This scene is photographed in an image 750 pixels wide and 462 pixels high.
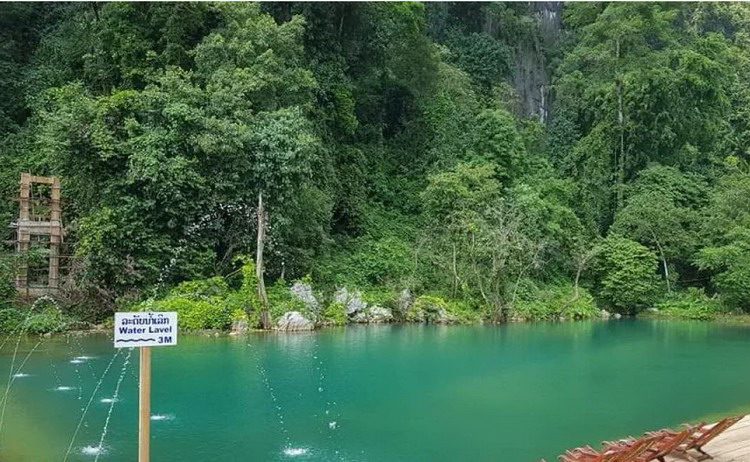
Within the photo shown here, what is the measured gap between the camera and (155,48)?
20.5 meters

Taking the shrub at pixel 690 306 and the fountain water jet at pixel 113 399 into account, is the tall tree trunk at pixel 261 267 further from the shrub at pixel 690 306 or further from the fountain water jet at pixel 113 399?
the shrub at pixel 690 306

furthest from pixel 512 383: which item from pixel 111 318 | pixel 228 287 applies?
Answer: pixel 111 318

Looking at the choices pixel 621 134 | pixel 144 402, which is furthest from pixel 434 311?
pixel 144 402

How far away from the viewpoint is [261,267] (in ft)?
58.7

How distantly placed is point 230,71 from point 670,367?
13166mm

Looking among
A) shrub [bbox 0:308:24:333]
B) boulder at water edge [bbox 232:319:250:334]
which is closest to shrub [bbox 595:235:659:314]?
boulder at water edge [bbox 232:319:250:334]

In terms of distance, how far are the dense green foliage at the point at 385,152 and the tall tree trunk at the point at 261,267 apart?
27 cm

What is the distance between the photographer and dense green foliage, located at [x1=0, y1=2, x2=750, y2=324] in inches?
693

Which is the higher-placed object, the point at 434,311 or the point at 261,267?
the point at 261,267

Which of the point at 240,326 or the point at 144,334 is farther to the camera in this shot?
the point at 240,326

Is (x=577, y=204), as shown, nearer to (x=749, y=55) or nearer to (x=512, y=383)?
(x=749, y=55)

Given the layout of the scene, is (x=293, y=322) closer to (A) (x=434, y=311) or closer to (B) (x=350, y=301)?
(B) (x=350, y=301)

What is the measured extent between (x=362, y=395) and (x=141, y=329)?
22.0 feet

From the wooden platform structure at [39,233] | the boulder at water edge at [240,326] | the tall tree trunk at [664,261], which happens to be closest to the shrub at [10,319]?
the wooden platform structure at [39,233]
